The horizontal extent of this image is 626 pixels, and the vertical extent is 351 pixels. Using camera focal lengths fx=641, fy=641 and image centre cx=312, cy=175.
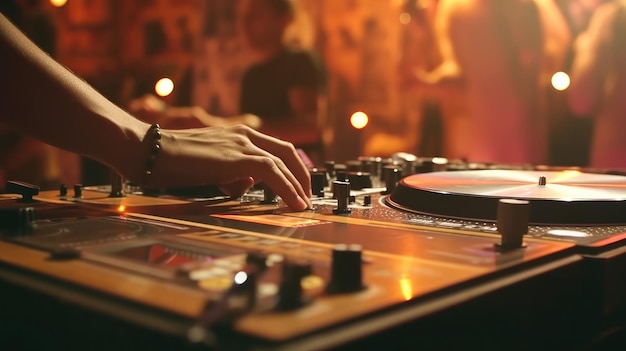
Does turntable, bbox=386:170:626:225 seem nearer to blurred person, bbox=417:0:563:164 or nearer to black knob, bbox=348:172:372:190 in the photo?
black knob, bbox=348:172:372:190

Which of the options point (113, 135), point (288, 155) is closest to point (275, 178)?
point (288, 155)

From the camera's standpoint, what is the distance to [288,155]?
1.19m

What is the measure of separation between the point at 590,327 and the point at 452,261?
0.21 m

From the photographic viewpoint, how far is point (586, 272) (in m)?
0.72

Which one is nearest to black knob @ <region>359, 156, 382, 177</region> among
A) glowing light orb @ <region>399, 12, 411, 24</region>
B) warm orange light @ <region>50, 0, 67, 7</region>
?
glowing light orb @ <region>399, 12, 411, 24</region>

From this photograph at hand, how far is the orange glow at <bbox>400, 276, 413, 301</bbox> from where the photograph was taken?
0.51 m

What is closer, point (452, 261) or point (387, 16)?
point (452, 261)

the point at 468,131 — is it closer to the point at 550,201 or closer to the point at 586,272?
the point at 550,201

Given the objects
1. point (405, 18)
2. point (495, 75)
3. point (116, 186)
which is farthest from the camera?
point (405, 18)

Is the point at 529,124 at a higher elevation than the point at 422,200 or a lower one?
higher

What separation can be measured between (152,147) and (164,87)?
378 cm

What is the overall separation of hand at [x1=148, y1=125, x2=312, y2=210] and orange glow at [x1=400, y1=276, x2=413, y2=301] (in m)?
0.50

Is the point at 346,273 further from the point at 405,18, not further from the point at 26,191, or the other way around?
the point at 405,18

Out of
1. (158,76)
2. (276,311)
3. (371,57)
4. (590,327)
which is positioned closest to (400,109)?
(371,57)
